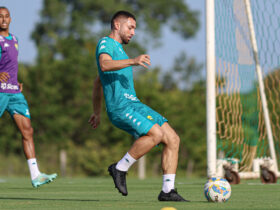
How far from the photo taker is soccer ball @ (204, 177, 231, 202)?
5895 millimetres

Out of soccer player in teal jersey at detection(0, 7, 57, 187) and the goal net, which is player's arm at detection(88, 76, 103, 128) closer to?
soccer player in teal jersey at detection(0, 7, 57, 187)

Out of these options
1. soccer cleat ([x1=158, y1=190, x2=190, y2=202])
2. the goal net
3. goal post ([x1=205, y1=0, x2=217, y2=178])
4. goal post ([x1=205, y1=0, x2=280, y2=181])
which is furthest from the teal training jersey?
the goal net

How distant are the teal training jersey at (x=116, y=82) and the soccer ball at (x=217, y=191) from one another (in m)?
1.07

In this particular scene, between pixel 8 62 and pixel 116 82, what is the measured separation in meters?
2.86

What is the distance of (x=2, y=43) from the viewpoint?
8.50m

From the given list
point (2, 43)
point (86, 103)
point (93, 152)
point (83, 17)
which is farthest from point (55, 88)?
point (2, 43)

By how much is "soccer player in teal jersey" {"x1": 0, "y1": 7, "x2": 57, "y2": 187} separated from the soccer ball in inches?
122

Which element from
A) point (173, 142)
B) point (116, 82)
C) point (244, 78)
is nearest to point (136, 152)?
point (173, 142)

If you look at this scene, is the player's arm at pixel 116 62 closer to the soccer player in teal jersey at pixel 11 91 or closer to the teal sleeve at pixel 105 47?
the teal sleeve at pixel 105 47

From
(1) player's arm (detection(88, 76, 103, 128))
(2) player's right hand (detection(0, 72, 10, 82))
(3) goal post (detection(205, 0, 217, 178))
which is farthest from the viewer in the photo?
(3) goal post (detection(205, 0, 217, 178))

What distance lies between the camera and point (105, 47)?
19.9 feet

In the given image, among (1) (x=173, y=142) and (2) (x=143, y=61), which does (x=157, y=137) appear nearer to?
(1) (x=173, y=142)

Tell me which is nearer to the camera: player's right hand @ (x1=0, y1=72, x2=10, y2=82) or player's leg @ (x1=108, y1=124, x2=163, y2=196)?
player's leg @ (x1=108, y1=124, x2=163, y2=196)

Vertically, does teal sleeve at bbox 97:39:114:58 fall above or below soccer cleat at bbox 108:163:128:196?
above
